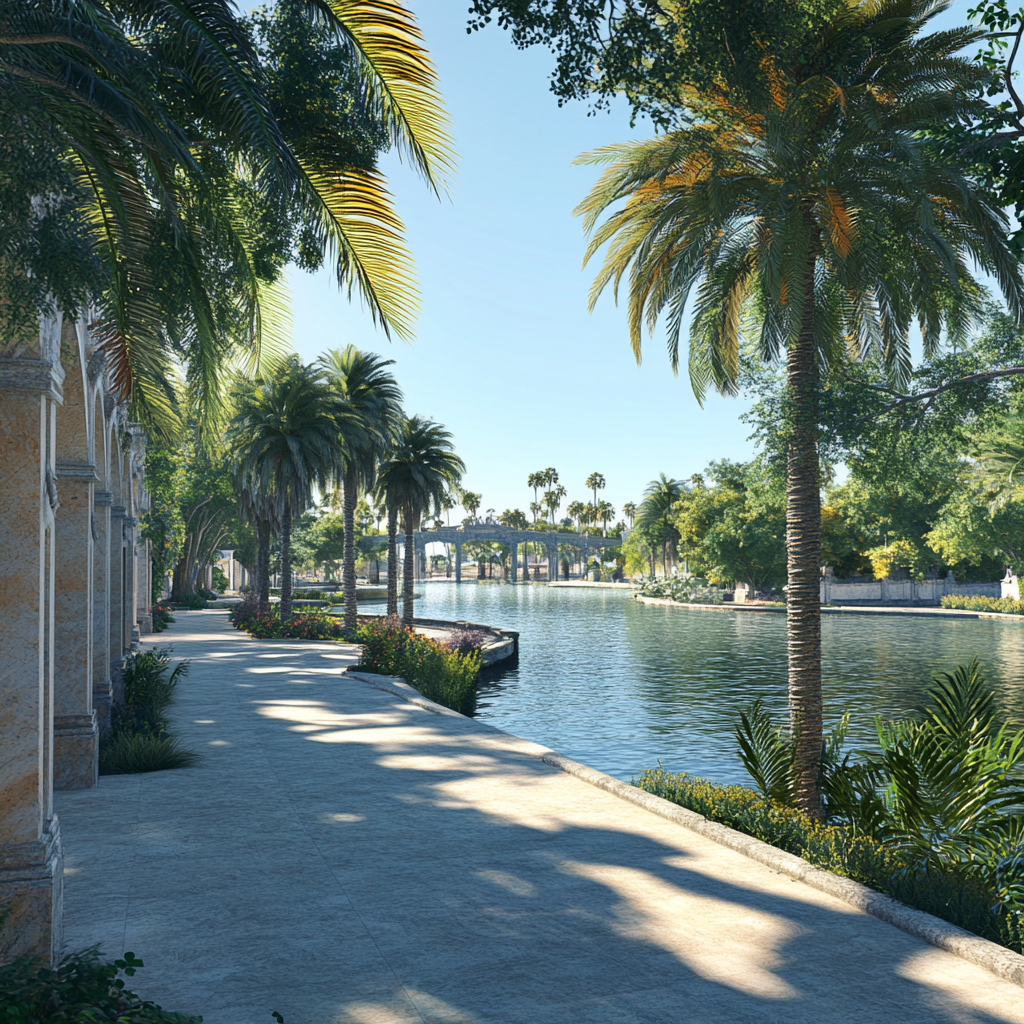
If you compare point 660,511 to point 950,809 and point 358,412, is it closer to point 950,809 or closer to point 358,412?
point 358,412

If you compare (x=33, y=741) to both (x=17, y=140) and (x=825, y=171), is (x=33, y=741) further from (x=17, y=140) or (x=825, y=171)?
(x=825, y=171)

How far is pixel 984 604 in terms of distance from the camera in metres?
57.3

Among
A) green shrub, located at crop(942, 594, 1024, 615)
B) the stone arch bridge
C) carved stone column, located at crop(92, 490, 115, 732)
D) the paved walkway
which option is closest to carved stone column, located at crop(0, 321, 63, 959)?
the paved walkway

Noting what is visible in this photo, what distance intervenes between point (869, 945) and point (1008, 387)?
10.6 metres

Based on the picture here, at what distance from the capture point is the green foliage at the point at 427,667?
61.4ft

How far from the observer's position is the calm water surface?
62.8 ft

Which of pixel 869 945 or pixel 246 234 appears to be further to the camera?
pixel 246 234

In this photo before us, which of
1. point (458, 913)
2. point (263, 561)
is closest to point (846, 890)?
point (458, 913)

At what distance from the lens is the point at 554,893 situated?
265 inches

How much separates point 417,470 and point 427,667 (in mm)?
20298

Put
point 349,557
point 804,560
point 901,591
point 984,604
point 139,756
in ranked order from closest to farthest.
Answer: point 139,756 → point 804,560 → point 349,557 → point 984,604 → point 901,591

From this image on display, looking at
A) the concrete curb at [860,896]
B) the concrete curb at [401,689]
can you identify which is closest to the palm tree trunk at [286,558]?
the concrete curb at [401,689]

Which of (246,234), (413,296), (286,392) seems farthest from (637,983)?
(286,392)

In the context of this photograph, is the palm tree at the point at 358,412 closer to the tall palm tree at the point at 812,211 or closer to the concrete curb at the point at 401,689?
the concrete curb at the point at 401,689
